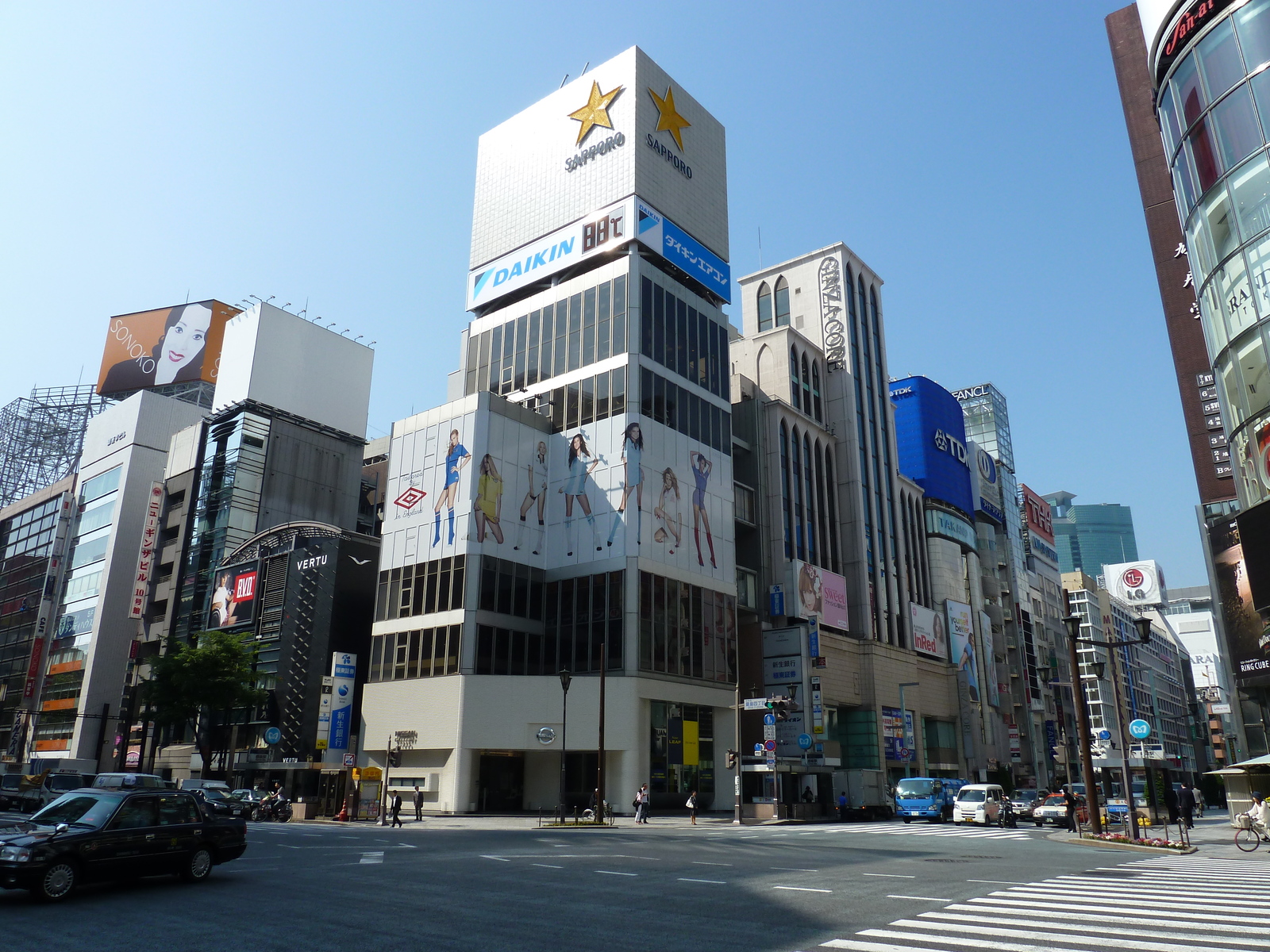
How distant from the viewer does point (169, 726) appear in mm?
71562

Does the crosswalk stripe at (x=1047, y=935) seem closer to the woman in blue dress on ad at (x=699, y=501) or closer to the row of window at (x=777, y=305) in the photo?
the woman in blue dress on ad at (x=699, y=501)

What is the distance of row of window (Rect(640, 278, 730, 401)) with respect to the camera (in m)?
58.8

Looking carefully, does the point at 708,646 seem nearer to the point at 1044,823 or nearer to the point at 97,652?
the point at 1044,823

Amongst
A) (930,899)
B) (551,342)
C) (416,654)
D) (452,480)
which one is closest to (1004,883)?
(930,899)

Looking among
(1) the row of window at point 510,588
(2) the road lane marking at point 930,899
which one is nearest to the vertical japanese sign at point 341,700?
(1) the row of window at point 510,588

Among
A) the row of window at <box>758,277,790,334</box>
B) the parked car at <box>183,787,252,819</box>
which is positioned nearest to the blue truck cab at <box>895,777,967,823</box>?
the parked car at <box>183,787,252,819</box>

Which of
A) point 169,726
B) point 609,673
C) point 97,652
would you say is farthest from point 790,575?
point 97,652

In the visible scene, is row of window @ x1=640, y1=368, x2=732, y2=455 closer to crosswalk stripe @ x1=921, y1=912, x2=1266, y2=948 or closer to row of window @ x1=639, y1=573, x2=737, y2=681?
row of window @ x1=639, y1=573, x2=737, y2=681

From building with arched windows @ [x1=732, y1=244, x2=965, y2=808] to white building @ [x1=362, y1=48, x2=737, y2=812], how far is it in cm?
636

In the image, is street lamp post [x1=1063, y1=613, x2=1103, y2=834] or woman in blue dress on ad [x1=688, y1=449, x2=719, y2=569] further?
woman in blue dress on ad [x1=688, y1=449, x2=719, y2=569]

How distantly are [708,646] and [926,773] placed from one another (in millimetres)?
31744

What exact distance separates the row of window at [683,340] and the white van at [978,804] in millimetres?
30243

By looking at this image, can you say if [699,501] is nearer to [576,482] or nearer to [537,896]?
[576,482]

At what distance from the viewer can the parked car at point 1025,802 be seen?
154 ft
